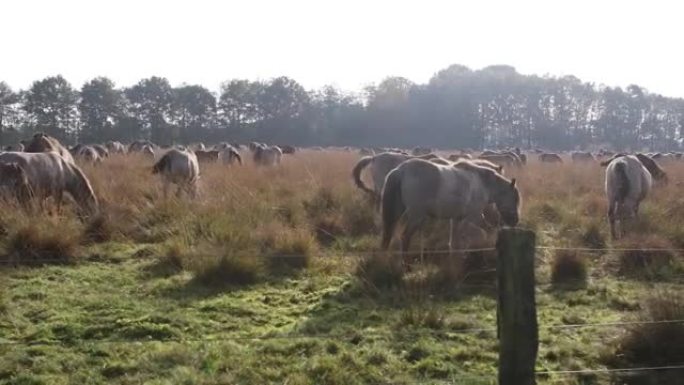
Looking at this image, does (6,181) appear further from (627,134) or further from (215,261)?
(627,134)

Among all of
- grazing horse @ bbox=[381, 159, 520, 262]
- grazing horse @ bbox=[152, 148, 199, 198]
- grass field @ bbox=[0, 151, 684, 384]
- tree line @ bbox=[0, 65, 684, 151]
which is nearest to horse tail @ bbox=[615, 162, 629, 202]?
grass field @ bbox=[0, 151, 684, 384]

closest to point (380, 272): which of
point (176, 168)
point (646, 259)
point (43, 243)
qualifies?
point (646, 259)

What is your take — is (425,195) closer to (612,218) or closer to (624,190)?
(612,218)

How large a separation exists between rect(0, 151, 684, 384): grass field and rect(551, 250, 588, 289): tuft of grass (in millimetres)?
21

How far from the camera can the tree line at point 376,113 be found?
74625mm

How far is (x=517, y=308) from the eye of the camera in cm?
379

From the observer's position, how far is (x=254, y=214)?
432 inches

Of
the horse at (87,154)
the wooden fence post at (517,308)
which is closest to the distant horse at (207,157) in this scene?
the horse at (87,154)

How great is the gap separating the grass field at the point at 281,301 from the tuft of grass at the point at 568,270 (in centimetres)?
2

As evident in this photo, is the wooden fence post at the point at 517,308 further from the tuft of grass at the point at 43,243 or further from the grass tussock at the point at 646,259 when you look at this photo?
the tuft of grass at the point at 43,243

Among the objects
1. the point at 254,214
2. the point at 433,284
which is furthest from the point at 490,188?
the point at 254,214

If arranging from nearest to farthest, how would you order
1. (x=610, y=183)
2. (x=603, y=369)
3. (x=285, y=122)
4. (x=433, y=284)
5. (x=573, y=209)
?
1. (x=603, y=369)
2. (x=433, y=284)
3. (x=610, y=183)
4. (x=573, y=209)
5. (x=285, y=122)

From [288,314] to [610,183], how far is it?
9.09 m

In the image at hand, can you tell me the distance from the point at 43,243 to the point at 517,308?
24.1 feet
